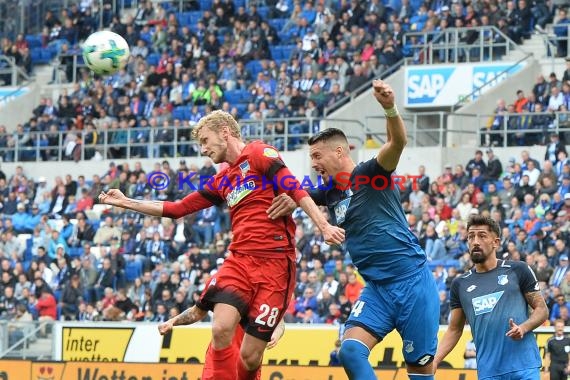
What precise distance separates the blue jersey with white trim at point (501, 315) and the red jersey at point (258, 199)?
1576mm

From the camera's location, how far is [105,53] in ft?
57.6

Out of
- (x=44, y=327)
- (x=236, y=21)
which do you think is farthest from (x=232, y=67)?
(x=44, y=327)

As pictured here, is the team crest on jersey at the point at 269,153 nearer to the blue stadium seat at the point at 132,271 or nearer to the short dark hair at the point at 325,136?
the short dark hair at the point at 325,136

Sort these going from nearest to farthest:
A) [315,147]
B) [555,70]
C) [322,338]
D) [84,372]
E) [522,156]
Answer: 1. [315,147]
2. [84,372]
3. [322,338]
4. [522,156]
5. [555,70]

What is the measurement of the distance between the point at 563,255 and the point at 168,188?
33.0ft

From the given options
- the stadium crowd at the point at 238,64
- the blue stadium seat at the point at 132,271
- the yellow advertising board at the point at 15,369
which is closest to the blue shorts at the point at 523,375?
the yellow advertising board at the point at 15,369

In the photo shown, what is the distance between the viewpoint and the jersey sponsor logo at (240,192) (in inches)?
445

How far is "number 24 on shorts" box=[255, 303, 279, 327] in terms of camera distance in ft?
36.3

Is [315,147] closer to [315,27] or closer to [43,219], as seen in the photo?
[43,219]

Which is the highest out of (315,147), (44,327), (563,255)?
(315,147)

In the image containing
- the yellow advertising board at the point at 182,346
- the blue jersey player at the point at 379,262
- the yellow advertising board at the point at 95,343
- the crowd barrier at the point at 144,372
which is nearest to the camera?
the blue jersey player at the point at 379,262

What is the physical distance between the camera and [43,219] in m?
30.2

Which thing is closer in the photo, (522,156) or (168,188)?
(522,156)

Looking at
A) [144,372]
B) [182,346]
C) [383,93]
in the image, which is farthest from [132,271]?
[383,93]
